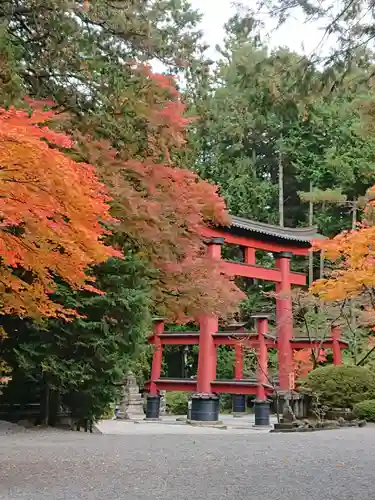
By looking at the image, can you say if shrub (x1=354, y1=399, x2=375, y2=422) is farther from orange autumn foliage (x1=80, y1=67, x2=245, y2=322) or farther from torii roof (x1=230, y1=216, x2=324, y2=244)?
orange autumn foliage (x1=80, y1=67, x2=245, y2=322)

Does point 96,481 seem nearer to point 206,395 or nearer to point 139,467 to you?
point 139,467

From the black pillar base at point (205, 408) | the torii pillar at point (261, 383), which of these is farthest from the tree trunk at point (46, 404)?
the torii pillar at point (261, 383)

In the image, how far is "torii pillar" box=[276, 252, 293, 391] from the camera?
1633cm

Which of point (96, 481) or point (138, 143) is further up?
point (138, 143)

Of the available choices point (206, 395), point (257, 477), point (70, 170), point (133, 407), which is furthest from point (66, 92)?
point (133, 407)

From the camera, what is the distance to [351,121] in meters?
24.5

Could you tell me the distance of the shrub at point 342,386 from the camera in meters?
13.1

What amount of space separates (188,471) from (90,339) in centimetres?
496

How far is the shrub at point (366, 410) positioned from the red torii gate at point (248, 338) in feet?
8.08

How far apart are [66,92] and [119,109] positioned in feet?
2.19

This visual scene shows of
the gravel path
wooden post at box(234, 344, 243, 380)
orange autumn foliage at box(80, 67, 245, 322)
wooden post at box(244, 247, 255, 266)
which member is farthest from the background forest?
wooden post at box(234, 344, 243, 380)

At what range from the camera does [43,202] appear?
4.21 meters

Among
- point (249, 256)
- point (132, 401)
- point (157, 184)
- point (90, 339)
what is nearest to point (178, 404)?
point (132, 401)

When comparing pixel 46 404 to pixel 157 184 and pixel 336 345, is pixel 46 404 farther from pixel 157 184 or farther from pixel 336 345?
pixel 336 345
